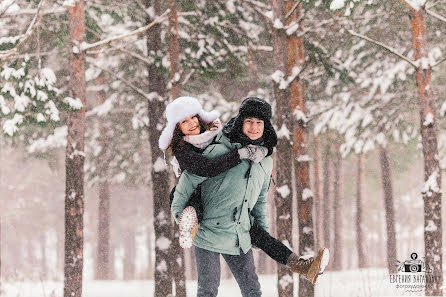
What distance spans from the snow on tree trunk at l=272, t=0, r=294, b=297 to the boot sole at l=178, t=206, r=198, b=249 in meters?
5.68

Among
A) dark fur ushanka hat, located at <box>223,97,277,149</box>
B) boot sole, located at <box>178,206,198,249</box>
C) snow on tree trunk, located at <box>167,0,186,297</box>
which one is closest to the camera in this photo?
boot sole, located at <box>178,206,198,249</box>

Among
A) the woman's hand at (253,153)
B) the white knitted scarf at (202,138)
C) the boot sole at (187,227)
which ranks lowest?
the boot sole at (187,227)

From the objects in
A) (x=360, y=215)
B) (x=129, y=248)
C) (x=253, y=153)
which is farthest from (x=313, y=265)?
(x=129, y=248)

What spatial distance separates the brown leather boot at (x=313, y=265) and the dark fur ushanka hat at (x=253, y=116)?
91cm

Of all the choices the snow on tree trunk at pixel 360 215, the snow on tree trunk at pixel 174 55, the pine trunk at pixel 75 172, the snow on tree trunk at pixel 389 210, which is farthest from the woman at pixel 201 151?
the snow on tree trunk at pixel 360 215

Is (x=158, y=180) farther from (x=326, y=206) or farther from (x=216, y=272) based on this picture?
(x=326, y=206)

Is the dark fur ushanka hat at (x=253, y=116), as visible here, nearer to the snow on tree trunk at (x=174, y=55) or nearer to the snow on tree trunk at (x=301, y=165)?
the snow on tree trunk at (x=301, y=165)

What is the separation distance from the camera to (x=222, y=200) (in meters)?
4.20

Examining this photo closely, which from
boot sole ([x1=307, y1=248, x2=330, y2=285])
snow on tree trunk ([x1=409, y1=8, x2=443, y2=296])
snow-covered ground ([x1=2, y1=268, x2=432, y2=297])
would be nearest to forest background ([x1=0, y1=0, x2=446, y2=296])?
snow on tree trunk ([x1=409, y1=8, x2=443, y2=296])

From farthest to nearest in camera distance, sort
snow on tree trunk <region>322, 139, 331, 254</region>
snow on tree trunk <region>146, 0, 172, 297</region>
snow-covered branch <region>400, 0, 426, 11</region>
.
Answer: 1. snow on tree trunk <region>322, 139, 331, 254</region>
2. snow on tree trunk <region>146, 0, 172, 297</region>
3. snow-covered branch <region>400, 0, 426, 11</region>

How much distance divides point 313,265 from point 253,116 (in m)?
1.20

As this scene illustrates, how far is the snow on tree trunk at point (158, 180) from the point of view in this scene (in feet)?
37.6

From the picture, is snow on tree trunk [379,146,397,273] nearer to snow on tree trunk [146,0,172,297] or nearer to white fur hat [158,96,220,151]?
snow on tree trunk [146,0,172,297]

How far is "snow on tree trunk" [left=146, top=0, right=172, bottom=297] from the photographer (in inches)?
452
